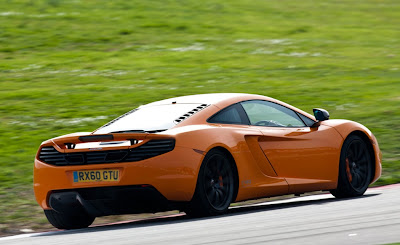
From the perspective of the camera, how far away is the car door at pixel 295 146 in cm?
871

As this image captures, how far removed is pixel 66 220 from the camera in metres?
8.46

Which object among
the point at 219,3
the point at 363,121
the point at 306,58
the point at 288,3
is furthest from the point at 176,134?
the point at 288,3

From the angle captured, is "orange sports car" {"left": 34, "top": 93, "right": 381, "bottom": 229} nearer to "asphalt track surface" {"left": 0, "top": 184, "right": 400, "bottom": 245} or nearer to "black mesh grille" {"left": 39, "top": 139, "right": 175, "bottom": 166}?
"black mesh grille" {"left": 39, "top": 139, "right": 175, "bottom": 166}

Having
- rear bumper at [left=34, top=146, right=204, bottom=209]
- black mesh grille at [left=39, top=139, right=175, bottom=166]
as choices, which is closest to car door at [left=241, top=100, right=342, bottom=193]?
rear bumper at [left=34, top=146, right=204, bottom=209]

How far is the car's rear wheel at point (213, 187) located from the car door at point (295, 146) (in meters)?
0.63

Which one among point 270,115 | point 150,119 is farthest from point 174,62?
point 150,119

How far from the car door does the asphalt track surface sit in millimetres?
312

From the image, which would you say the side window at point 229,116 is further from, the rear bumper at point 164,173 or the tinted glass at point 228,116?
the rear bumper at point 164,173

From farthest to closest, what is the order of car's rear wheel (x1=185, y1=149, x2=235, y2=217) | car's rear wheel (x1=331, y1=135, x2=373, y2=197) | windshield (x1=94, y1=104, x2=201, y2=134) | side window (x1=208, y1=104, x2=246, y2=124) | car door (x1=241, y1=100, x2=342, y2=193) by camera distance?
car's rear wheel (x1=331, y1=135, x2=373, y2=197) < car door (x1=241, y1=100, x2=342, y2=193) < side window (x1=208, y1=104, x2=246, y2=124) < windshield (x1=94, y1=104, x2=201, y2=134) < car's rear wheel (x1=185, y1=149, x2=235, y2=217)

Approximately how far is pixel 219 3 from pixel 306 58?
13.3 meters

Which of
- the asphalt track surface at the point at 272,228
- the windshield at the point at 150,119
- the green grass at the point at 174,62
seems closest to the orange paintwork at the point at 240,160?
the windshield at the point at 150,119

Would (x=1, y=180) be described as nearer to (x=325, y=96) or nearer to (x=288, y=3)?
(x=325, y=96)

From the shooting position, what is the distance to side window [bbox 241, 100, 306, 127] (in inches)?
346

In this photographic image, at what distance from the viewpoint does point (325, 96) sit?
1853cm
